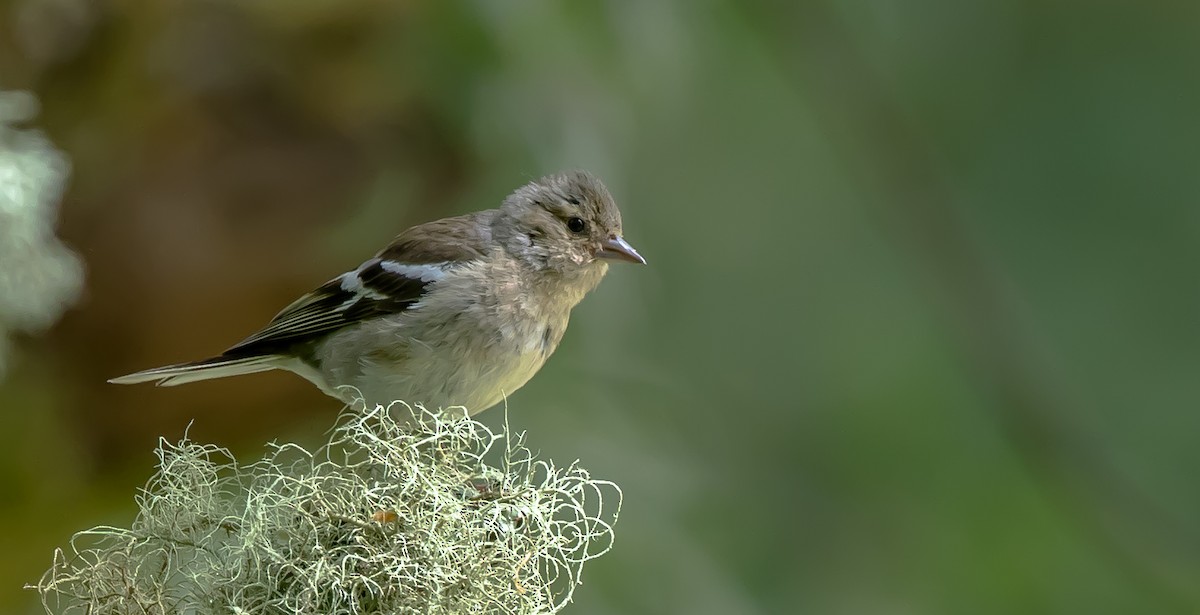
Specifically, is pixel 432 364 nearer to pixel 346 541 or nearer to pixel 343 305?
pixel 343 305

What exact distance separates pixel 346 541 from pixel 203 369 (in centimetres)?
82

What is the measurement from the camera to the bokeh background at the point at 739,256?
339cm

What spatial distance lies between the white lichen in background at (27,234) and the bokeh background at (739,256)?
5.18 feet

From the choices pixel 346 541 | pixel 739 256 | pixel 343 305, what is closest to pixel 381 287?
pixel 343 305

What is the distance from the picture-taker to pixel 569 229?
9.47ft

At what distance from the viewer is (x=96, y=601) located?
1802mm

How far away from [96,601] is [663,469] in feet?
9.61

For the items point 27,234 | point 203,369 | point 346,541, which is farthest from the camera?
point 203,369

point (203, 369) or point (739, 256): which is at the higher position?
point (203, 369)

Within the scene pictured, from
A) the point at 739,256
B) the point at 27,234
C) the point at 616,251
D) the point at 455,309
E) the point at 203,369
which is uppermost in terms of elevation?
the point at 27,234

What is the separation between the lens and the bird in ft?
8.66

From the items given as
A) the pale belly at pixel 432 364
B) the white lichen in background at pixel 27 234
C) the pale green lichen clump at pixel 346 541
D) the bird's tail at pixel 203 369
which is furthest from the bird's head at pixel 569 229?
the white lichen in background at pixel 27 234

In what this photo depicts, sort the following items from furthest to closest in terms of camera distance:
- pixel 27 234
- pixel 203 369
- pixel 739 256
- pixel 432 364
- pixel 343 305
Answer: pixel 739 256 → pixel 343 305 → pixel 432 364 → pixel 203 369 → pixel 27 234

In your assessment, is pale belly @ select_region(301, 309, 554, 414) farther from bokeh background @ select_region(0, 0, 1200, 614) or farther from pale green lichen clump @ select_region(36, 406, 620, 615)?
bokeh background @ select_region(0, 0, 1200, 614)
